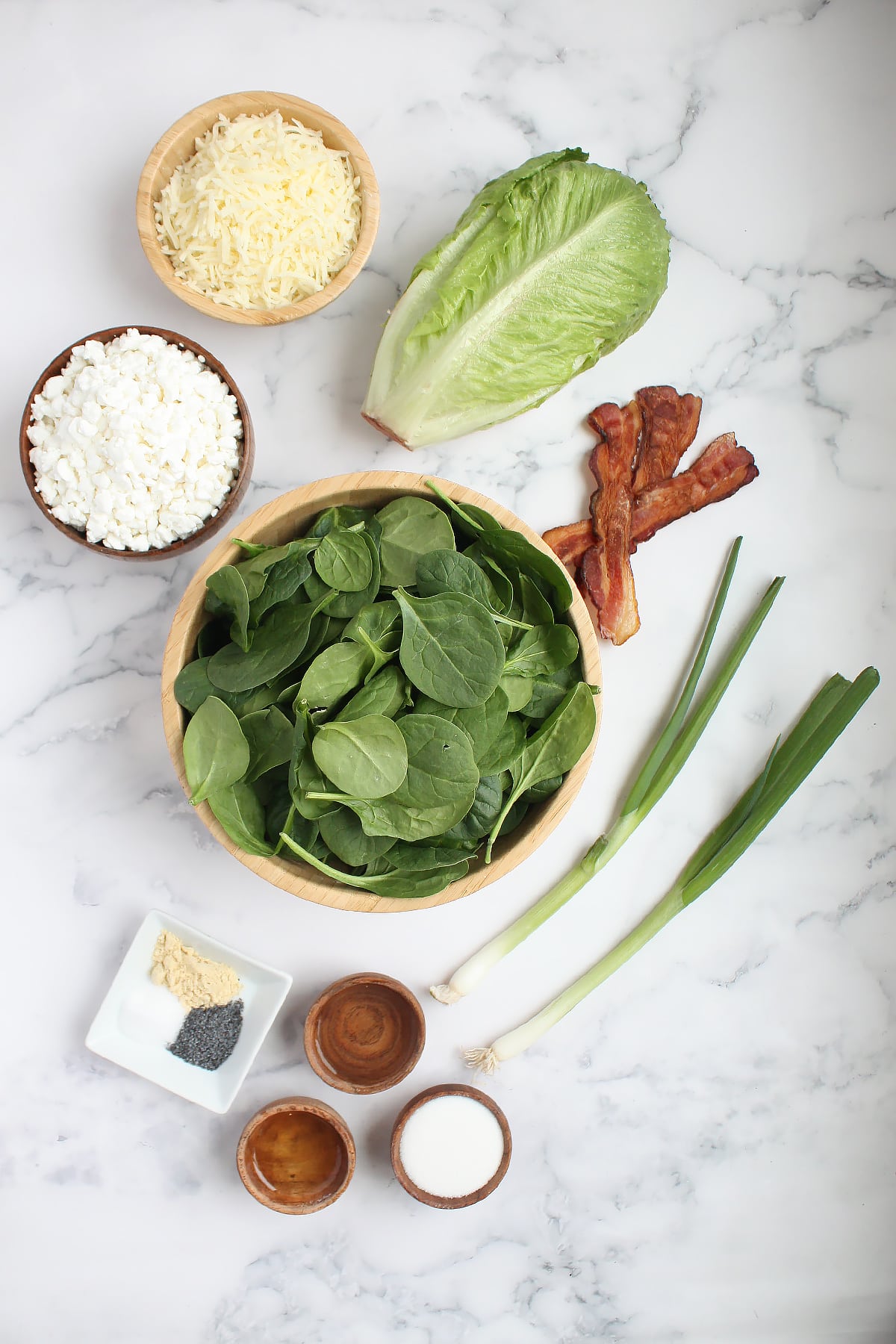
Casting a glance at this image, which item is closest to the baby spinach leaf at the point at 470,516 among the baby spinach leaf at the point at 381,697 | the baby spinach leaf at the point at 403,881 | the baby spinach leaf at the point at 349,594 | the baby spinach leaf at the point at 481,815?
the baby spinach leaf at the point at 349,594

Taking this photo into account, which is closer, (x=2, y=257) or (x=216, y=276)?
(x=216, y=276)

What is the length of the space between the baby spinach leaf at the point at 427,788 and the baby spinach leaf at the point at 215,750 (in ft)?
0.52

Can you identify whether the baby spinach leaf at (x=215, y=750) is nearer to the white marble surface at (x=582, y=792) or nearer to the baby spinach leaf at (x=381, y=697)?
the baby spinach leaf at (x=381, y=697)

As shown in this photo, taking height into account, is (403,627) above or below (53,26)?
below

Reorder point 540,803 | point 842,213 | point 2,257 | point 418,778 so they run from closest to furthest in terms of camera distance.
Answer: point 418,778 < point 540,803 < point 2,257 < point 842,213

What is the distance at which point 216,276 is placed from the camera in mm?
1368

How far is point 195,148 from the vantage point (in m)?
1.41

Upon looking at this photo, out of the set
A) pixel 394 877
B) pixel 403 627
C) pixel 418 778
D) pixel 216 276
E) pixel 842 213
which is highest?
pixel 842 213

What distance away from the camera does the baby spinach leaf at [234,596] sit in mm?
1178

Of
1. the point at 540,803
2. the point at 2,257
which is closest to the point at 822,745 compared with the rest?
the point at 540,803

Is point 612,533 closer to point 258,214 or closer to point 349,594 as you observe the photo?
point 349,594

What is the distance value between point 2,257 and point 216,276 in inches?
16.7

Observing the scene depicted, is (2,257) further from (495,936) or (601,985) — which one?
(601,985)

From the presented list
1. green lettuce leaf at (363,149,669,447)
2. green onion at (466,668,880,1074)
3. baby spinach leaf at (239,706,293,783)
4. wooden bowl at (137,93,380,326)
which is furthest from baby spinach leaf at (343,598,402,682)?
green onion at (466,668,880,1074)
